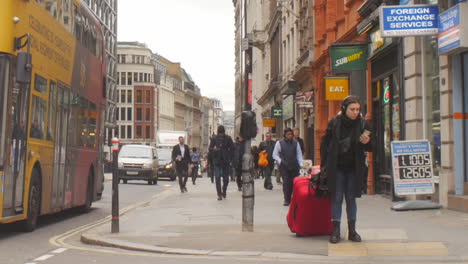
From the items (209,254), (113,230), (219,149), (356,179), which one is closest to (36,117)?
(113,230)

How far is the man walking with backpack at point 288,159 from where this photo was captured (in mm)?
17266

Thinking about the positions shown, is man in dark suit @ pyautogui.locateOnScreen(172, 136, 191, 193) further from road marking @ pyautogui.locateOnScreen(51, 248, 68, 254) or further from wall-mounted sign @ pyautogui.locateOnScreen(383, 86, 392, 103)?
road marking @ pyautogui.locateOnScreen(51, 248, 68, 254)

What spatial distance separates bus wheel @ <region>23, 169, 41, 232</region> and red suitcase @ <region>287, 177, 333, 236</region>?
421 centimetres

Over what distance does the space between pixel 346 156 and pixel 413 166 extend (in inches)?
178

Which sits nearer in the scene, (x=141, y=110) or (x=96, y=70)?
(x=96, y=70)

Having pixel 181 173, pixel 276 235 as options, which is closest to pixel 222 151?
pixel 181 173

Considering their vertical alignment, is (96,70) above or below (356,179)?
above

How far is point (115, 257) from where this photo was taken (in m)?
9.20

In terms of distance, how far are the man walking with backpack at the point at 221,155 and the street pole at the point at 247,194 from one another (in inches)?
342

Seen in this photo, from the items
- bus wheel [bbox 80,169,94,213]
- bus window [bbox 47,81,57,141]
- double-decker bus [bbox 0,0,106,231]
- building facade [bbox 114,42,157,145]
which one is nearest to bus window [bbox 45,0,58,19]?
double-decker bus [bbox 0,0,106,231]

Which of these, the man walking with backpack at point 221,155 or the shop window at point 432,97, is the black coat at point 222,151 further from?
the shop window at point 432,97

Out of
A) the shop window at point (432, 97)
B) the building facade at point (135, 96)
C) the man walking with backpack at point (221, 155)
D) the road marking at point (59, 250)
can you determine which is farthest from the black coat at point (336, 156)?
the building facade at point (135, 96)

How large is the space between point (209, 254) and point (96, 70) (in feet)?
30.3

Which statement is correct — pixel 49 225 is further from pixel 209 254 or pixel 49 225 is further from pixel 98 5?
pixel 98 5
